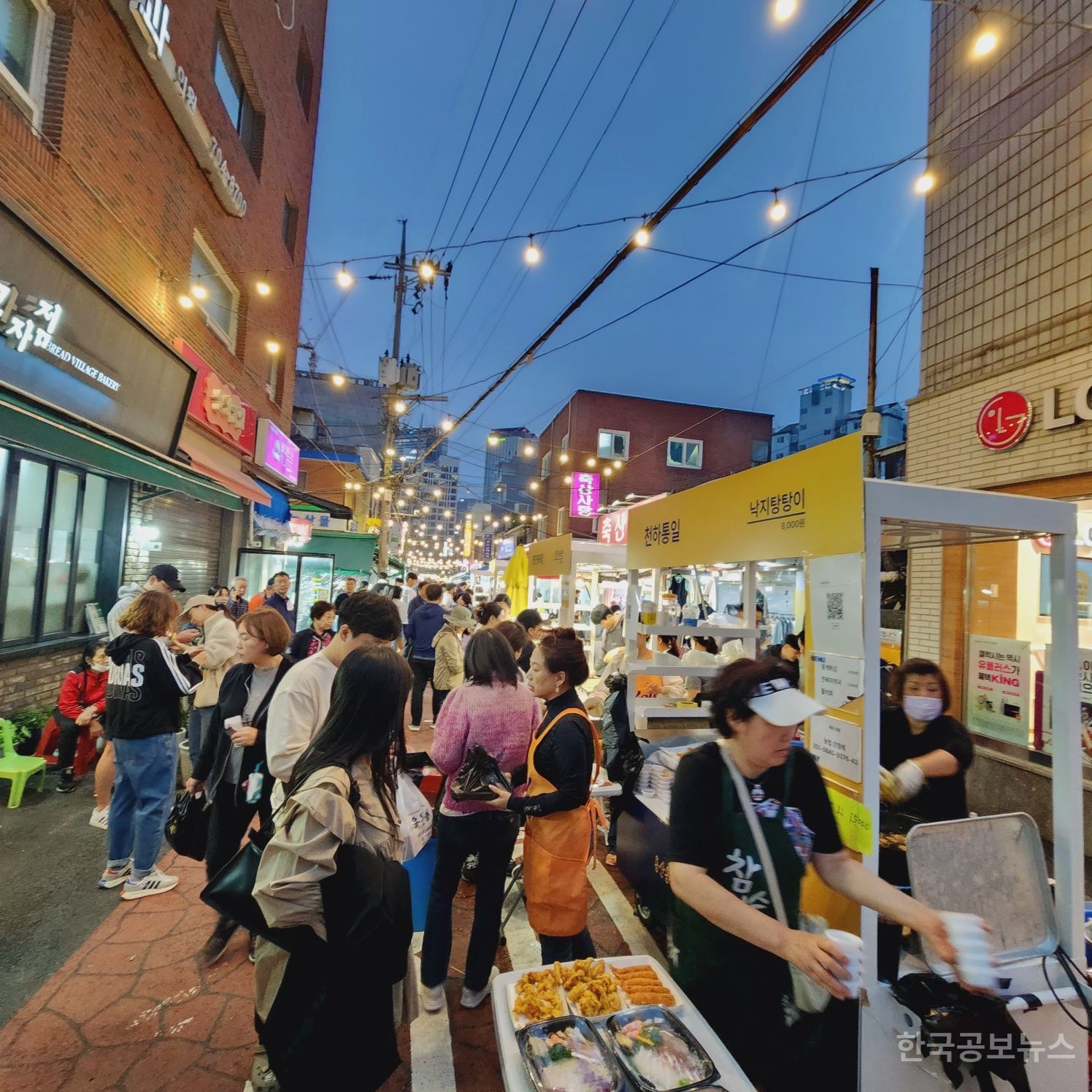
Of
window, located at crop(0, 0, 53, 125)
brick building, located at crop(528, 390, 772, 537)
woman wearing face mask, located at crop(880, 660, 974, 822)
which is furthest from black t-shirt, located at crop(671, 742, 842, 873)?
brick building, located at crop(528, 390, 772, 537)

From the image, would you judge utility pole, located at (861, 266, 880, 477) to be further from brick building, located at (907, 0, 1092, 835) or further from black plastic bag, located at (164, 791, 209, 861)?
black plastic bag, located at (164, 791, 209, 861)

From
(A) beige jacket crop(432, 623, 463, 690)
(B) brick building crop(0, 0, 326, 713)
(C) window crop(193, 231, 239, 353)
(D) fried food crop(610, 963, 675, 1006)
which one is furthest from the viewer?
(C) window crop(193, 231, 239, 353)

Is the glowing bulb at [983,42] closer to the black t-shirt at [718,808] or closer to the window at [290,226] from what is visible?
the black t-shirt at [718,808]

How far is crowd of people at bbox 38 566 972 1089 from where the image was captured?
1.89 m

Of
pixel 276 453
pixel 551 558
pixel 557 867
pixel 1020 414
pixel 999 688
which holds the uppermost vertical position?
pixel 276 453

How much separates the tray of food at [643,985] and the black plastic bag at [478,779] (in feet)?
2.93

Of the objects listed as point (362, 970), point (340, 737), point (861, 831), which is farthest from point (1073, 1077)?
point (340, 737)

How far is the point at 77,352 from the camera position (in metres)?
5.90

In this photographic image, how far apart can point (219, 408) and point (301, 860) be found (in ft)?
34.4

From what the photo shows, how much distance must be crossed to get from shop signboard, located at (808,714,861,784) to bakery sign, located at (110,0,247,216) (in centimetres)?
989

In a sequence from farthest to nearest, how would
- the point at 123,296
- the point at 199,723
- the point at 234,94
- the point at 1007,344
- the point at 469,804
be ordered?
the point at 234,94
the point at 123,296
the point at 1007,344
the point at 199,723
the point at 469,804

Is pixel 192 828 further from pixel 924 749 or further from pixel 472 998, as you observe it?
pixel 924 749

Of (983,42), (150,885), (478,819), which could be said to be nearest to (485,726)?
(478,819)

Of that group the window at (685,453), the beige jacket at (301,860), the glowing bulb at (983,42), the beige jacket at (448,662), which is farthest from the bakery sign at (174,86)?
the window at (685,453)
